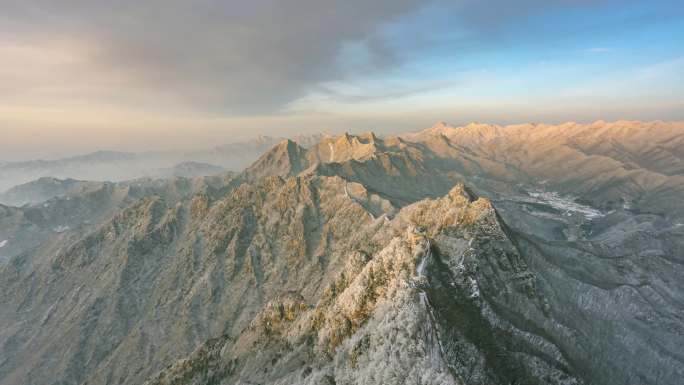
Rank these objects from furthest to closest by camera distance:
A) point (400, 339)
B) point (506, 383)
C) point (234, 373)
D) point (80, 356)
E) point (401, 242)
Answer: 1. point (80, 356)
2. point (234, 373)
3. point (401, 242)
4. point (506, 383)
5. point (400, 339)

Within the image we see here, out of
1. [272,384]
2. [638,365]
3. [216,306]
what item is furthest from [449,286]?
[216,306]

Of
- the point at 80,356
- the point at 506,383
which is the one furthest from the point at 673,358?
the point at 80,356

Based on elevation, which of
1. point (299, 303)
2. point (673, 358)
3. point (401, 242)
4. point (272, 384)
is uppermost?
point (401, 242)

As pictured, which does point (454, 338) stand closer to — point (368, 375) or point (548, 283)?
point (368, 375)

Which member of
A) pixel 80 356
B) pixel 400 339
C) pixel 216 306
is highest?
pixel 400 339

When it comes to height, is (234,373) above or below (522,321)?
below

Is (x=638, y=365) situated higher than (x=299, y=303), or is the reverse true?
(x=299, y=303)

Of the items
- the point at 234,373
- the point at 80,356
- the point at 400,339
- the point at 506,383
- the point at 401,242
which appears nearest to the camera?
the point at 400,339

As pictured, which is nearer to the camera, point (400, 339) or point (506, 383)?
point (400, 339)

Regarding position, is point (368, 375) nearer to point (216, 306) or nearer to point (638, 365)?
point (638, 365)
